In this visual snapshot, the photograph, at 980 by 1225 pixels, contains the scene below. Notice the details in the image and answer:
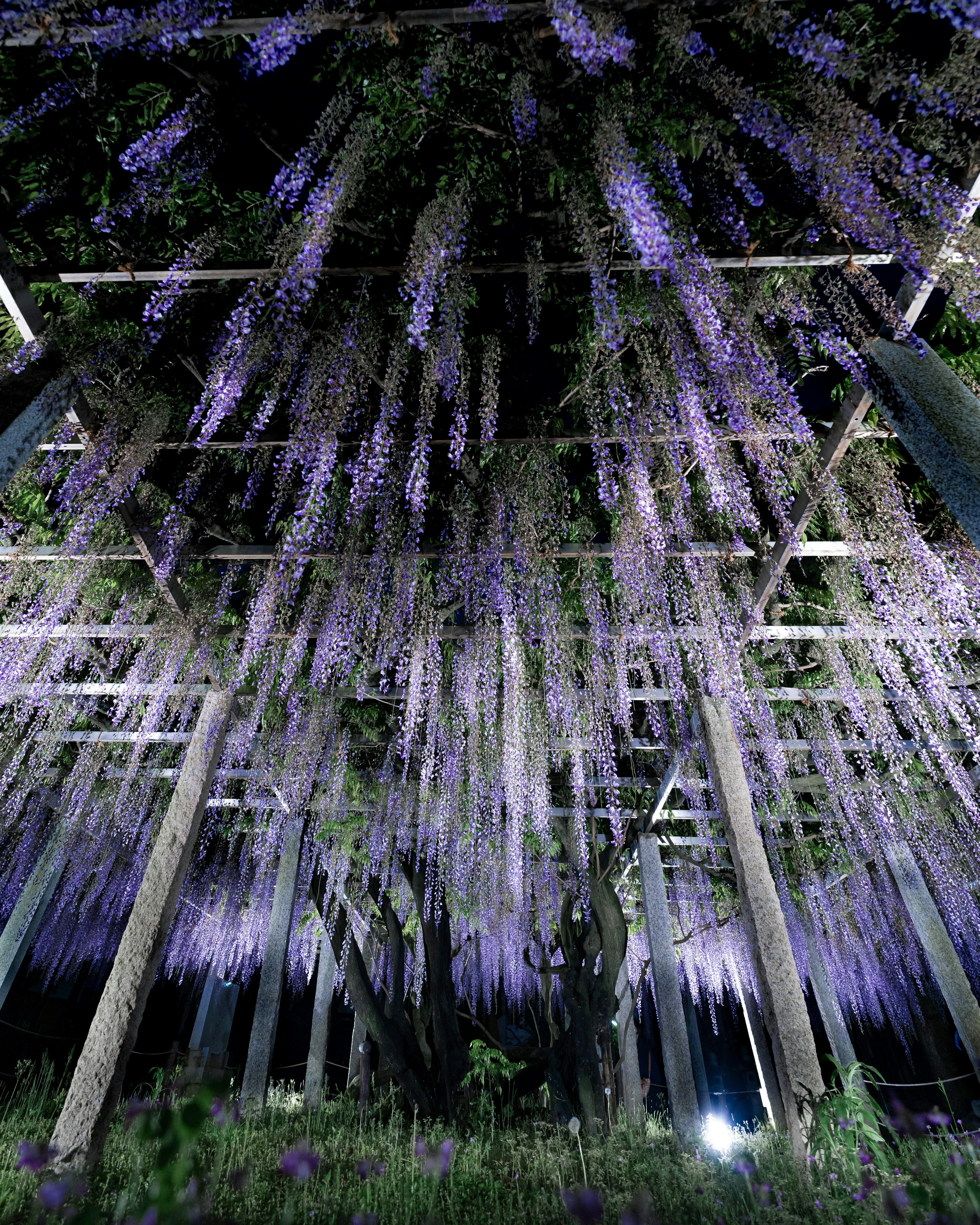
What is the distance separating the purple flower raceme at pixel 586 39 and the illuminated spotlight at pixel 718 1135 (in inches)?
272

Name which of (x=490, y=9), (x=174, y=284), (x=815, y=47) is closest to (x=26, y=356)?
(x=174, y=284)

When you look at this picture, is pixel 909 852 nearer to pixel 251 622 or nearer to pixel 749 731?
pixel 749 731

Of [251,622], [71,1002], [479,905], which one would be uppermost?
[251,622]

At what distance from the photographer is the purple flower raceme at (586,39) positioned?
2.78m

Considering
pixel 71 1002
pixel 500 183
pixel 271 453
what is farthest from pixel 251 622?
pixel 71 1002

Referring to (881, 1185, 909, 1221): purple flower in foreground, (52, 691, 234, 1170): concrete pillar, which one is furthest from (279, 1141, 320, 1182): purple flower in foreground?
(52, 691, 234, 1170): concrete pillar

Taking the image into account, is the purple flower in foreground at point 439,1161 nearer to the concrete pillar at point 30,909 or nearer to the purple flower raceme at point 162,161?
the purple flower raceme at point 162,161

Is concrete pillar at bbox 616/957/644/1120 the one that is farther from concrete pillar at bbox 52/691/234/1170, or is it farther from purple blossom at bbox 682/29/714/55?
purple blossom at bbox 682/29/714/55

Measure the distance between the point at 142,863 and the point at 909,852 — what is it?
489 inches

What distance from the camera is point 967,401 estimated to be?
120 inches

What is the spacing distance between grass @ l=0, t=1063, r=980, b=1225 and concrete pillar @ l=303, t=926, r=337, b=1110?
4.49 metres

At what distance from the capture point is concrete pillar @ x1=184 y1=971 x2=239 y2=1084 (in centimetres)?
1403

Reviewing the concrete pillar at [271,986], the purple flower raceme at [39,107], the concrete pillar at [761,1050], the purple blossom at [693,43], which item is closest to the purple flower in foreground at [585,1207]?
the purple blossom at [693,43]

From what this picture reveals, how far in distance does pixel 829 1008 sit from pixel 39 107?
15.0m
